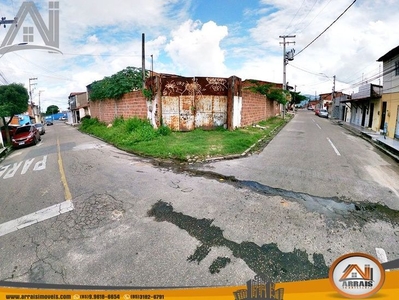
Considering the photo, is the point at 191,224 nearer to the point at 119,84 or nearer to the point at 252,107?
the point at 252,107

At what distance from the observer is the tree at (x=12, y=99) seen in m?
15.8

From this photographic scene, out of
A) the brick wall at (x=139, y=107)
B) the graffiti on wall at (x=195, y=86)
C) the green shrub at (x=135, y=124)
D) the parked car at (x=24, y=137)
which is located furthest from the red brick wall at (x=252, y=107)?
the parked car at (x=24, y=137)

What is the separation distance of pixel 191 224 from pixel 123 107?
16548 millimetres

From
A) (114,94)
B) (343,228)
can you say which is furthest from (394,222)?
(114,94)

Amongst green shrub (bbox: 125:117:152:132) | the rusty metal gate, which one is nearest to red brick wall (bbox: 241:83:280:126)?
the rusty metal gate

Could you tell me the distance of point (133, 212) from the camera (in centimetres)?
454

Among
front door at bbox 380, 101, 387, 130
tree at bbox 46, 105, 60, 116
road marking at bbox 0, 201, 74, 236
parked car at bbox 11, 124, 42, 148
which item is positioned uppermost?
tree at bbox 46, 105, 60, 116

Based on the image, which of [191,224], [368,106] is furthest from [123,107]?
[368,106]

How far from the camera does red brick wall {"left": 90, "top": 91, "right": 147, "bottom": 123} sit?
15.8m

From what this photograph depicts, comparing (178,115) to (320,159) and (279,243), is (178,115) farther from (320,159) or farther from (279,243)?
(279,243)

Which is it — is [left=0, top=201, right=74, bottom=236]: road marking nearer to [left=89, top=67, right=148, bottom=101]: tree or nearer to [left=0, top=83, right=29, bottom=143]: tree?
[left=89, top=67, right=148, bottom=101]: tree

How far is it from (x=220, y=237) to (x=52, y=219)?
11.1 feet

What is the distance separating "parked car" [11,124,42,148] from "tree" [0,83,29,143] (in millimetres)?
1390

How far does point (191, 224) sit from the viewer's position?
13.2ft
